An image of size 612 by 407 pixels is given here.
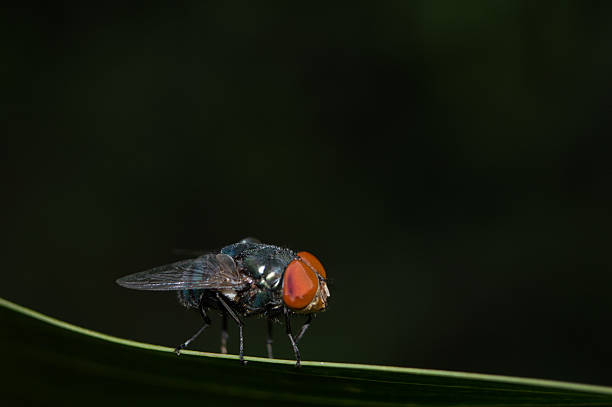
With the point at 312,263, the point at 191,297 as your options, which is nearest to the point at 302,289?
the point at 312,263

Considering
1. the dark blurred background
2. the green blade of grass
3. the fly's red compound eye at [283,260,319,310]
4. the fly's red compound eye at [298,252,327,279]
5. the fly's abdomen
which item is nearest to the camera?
the green blade of grass

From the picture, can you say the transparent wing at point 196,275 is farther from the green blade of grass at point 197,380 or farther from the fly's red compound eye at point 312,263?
the green blade of grass at point 197,380

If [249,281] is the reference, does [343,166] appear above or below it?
above

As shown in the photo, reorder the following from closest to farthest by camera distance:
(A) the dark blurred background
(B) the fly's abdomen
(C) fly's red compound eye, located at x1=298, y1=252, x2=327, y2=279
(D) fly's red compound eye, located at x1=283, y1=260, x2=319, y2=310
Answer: (D) fly's red compound eye, located at x1=283, y1=260, x2=319, y2=310 → (C) fly's red compound eye, located at x1=298, y1=252, x2=327, y2=279 → (B) the fly's abdomen → (A) the dark blurred background

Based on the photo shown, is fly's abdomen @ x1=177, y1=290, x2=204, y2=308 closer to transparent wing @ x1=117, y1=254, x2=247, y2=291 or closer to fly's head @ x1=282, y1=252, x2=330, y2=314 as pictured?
transparent wing @ x1=117, y1=254, x2=247, y2=291

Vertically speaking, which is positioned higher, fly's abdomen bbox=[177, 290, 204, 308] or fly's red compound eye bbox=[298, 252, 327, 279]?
fly's red compound eye bbox=[298, 252, 327, 279]

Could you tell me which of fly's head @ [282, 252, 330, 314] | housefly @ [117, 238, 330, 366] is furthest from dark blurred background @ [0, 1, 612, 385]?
fly's head @ [282, 252, 330, 314]

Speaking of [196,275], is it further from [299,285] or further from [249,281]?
[299,285]

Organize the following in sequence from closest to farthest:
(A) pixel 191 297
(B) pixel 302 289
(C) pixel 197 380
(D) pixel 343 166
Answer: (C) pixel 197 380, (B) pixel 302 289, (A) pixel 191 297, (D) pixel 343 166
